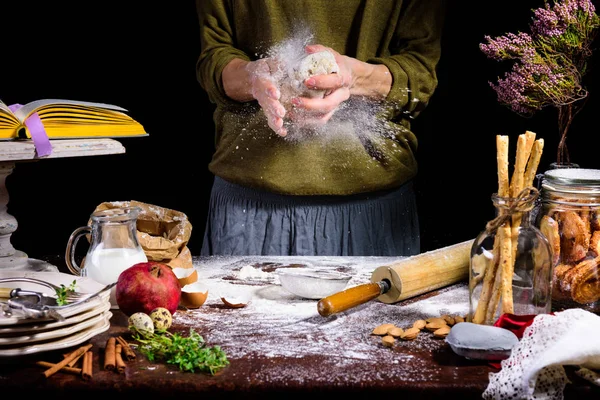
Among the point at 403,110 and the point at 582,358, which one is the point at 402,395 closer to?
the point at 582,358

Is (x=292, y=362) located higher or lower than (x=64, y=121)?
lower

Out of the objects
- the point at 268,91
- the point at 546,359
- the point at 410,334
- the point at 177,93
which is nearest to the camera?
the point at 546,359

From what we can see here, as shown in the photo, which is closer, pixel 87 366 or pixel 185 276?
pixel 87 366

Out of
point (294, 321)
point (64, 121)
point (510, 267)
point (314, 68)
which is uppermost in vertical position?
point (314, 68)

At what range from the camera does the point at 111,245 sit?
1.64 meters

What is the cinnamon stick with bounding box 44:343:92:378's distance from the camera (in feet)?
4.06

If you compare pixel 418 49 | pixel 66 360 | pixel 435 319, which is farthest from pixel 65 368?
pixel 418 49

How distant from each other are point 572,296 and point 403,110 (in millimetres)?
1207

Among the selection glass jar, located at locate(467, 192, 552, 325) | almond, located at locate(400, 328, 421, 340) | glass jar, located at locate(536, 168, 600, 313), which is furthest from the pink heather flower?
almond, located at locate(400, 328, 421, 340)

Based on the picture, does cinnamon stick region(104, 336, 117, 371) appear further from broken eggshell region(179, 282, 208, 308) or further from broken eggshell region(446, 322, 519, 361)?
broken eggshell region(446, 322, 519, 361)

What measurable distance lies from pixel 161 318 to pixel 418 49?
4.94 ft

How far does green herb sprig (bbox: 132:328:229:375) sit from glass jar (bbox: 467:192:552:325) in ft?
1.70

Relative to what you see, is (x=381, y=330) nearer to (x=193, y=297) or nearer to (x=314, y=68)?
(x=193, y=297)

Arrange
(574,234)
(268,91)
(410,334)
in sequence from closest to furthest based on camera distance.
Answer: (410,334) → (574,234) → (268,91)
